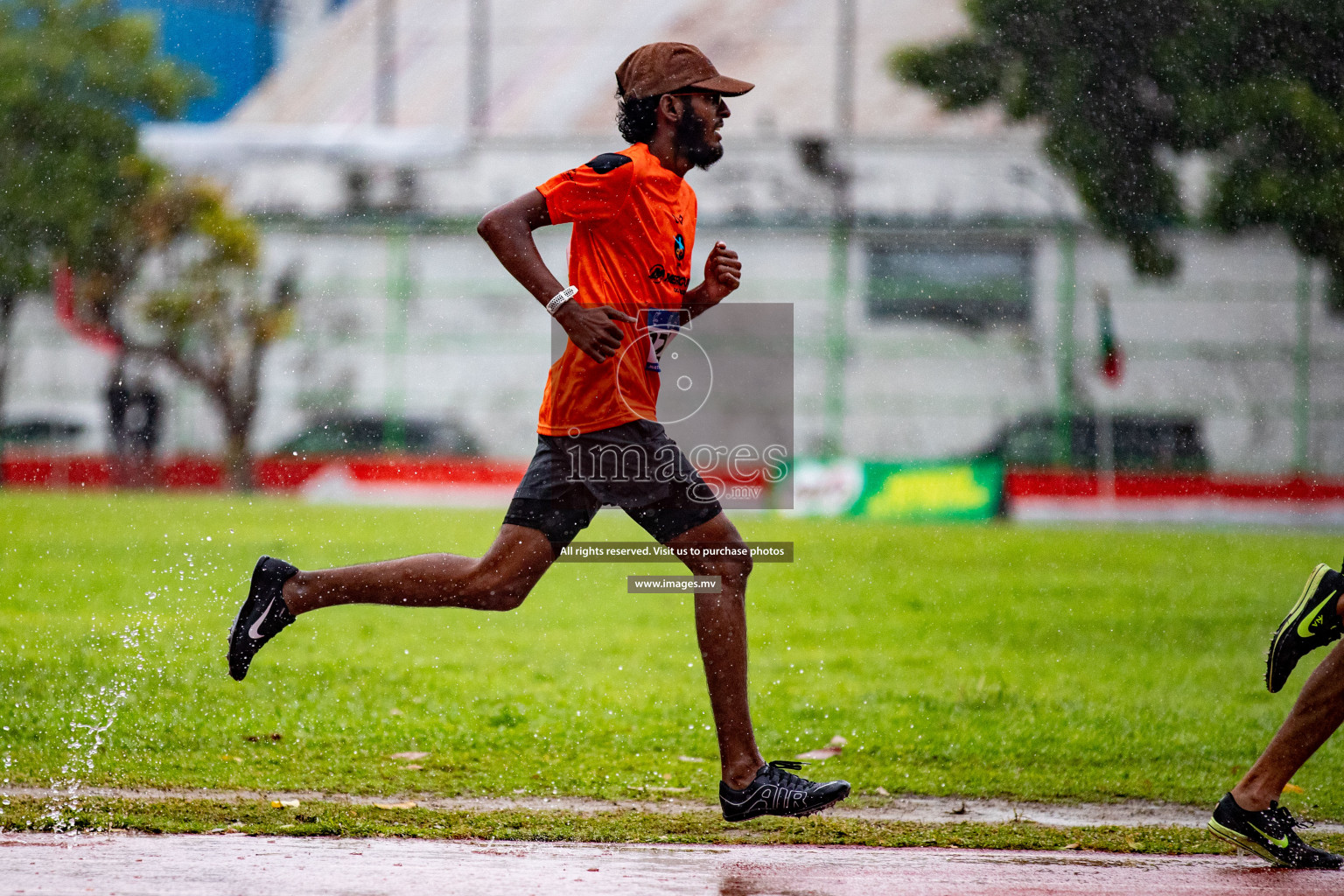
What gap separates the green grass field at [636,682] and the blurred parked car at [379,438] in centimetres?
1175

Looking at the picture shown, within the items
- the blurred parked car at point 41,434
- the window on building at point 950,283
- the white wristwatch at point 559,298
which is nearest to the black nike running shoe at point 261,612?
the white wristwatch at point 559,298

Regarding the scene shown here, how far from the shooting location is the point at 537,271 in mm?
4016

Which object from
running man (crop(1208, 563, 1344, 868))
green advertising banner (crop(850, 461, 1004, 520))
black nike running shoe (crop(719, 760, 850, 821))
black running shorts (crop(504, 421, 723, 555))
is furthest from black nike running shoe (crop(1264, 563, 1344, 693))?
green advertising banner (crop(850, 461, 1004, 520))

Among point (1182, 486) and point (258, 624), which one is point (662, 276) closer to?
point (258, 624)

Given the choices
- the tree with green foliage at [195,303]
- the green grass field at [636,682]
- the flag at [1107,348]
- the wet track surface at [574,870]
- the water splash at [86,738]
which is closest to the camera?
the wet track surface at [574,870]

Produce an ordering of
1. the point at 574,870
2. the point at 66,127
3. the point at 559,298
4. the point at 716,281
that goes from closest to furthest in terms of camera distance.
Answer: the point at 574,870, the point at 559,298, the point at 716,281, the point at 66,127

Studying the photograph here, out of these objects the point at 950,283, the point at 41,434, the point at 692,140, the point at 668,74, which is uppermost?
the point at 950,283

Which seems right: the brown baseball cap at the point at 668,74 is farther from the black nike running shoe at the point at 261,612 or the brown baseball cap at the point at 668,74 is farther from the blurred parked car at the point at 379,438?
the blurred parked car at the point at 379,438

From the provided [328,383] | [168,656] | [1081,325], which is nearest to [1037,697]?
[168,656]

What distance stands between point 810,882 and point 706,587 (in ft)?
2.64

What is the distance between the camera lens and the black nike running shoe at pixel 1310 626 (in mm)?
4246

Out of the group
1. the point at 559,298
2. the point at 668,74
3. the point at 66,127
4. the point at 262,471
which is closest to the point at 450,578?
the point at 559,298

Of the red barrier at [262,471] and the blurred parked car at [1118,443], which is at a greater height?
the blurred parked car at [1118,443]

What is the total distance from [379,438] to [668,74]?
2178 centimetres
